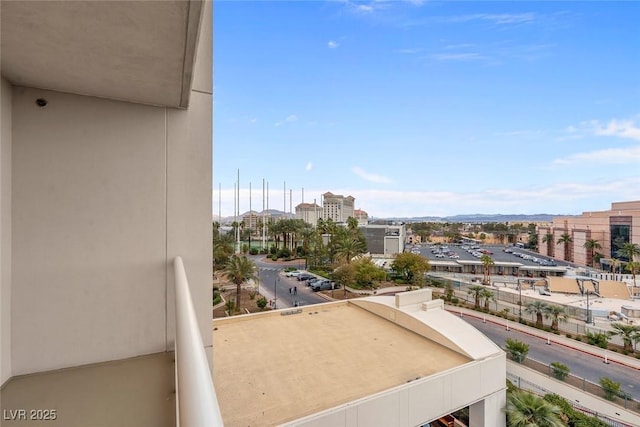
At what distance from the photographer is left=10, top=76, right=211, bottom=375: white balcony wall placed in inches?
79.9

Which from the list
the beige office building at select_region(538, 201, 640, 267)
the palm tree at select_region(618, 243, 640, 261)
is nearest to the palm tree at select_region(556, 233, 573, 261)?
the beige office building at select_region(538, 201, 640, 267)

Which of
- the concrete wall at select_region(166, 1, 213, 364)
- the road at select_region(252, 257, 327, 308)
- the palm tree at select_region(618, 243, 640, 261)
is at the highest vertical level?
the concrete wall at select_region(166, 1, 213, 364)

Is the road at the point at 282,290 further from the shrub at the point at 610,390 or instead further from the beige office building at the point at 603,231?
the beige office building at the point at 603,231

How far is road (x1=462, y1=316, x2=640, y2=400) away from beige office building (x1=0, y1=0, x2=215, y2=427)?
17524 millimetres

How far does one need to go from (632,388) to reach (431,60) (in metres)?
32.2

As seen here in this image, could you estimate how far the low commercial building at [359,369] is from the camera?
5664mm

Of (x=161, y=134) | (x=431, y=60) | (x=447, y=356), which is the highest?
(x=431, y=60)

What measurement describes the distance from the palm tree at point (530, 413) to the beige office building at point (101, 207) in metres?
8.50

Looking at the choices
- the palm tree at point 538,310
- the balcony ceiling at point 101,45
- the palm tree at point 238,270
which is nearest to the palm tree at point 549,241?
the palm tree at point 538,310

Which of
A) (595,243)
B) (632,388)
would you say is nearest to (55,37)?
(632,388)

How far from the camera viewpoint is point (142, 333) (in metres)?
2.34

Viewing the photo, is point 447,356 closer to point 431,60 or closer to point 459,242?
point 431,60

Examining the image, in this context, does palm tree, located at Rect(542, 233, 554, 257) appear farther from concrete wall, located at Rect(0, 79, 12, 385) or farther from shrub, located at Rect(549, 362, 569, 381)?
concrete wall, located at Rect(0, 79, 12, 385)

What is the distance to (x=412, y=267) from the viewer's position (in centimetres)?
2644
